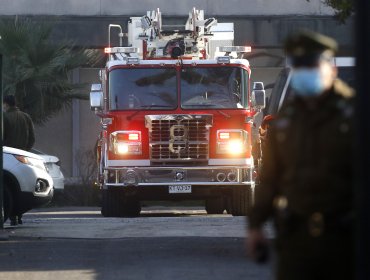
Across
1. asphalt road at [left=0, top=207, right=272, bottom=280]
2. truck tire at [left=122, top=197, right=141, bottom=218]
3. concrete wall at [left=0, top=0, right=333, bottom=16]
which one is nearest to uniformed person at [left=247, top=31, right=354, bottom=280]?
asphalt road at [left=0, top=207, right=272, bottom=280]

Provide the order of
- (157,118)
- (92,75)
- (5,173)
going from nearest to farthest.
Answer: (5,173) < (157,118) < (92,75)

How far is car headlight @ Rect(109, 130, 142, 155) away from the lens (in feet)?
63.3

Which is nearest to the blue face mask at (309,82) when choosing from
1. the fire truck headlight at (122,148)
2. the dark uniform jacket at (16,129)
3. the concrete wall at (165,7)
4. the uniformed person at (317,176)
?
the uniformed person at (317,176)

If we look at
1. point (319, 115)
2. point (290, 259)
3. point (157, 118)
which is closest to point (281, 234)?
point (290, 259)

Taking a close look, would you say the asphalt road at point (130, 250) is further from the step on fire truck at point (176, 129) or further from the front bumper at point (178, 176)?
the step on fire truck at point (176, 129)

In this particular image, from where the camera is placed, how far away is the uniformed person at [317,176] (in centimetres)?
609

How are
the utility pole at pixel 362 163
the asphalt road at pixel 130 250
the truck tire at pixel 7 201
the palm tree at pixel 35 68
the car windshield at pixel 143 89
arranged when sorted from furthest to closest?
the palm tree at pixel 35 68 → the car windshield at pixel 143 89 → the truck tire at pixel 7 201 → the asphalt road at pixel 130 250 → the utility pole at pixel 362 163

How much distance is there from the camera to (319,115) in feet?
20.2

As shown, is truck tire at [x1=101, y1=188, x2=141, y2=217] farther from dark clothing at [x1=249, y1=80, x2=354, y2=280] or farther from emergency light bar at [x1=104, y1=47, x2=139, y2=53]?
dark clothing at [x1=249, y1=80, x2=354, y2=280]

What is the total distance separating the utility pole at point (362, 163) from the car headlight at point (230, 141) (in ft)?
43.1

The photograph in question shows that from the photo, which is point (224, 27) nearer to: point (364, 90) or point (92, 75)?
point (92, 75)

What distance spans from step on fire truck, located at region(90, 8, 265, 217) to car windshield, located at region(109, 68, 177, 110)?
0.05 ft

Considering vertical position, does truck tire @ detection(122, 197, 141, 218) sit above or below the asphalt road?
above

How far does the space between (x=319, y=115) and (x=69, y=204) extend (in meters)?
19.7
